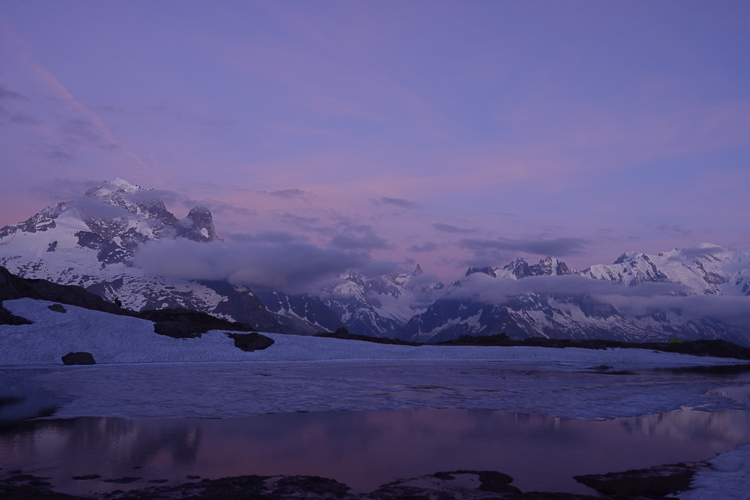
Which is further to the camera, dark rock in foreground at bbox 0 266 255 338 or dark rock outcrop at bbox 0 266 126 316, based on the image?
dark rock outcrop at bbox 0 266 126 316

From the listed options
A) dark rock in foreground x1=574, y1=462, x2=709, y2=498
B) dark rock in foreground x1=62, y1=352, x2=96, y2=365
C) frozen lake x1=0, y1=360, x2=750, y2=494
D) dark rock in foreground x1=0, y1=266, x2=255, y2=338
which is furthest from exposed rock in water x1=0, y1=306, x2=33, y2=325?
dark rock in foreground x1=574, y1=462, x2=709, y2=498

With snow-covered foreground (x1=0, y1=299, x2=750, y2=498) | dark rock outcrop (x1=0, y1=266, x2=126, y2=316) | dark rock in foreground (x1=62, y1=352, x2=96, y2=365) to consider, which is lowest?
dark rock in foreground (x1=62, y1=352, x2=96, y2=365)

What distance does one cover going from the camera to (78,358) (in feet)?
155

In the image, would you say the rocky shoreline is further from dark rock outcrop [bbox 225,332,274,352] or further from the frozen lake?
dark rock outcrop [bbox 225,332,274,352]

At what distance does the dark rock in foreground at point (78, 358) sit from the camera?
154 ft

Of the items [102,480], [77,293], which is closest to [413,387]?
[102,480]

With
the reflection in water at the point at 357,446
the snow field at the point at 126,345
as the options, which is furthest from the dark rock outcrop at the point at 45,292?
the reflection in water at the point at 357,446

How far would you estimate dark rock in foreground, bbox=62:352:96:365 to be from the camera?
4688 cm

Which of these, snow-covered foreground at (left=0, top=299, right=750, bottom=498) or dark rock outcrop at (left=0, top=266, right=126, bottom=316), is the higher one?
dark rock outcrop at (left=0, top=266, right=126, bottom=316)

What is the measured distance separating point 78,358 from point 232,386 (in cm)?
2421

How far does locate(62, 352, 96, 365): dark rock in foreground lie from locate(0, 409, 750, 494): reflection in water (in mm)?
32009

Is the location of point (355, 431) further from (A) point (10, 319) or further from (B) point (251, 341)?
(A) point (10, 319)

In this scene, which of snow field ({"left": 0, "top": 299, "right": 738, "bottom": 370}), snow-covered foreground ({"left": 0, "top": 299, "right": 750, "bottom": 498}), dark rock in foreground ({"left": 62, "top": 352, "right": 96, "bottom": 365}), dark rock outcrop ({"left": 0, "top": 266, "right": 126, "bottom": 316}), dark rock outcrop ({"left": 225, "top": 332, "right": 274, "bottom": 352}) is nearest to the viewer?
snow-covered foreground ({"left": 0, "top": 299, "right": 750, "bottom": 498})

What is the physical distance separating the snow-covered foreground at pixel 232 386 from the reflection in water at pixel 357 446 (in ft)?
6.77
